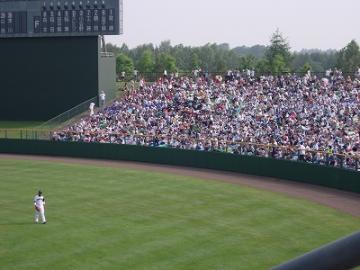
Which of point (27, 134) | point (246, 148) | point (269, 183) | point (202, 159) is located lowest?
point (269, 183)

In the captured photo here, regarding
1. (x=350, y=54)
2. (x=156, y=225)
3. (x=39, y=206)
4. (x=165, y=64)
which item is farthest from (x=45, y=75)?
(x=350, y=54)

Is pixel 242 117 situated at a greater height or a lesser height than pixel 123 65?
lesser

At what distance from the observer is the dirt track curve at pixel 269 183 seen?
24.5 metres

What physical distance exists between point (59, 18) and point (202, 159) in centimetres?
1783

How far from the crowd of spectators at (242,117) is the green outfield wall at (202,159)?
1.49 ft

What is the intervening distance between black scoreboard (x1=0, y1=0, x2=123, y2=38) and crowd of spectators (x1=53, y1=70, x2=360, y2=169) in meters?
6.02

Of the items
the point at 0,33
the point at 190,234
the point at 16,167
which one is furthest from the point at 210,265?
the point at 0,33

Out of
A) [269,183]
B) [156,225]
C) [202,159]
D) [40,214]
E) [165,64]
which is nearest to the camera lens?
[156,225]

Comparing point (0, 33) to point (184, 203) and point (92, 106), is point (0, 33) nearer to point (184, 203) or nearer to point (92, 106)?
point (92, 106)

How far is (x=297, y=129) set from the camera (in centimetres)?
3331

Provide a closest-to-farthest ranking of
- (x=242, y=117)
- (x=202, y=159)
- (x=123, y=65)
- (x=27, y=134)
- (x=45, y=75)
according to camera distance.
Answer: (x=202, y=159) < (x=242, y=117) < (x=27, y=134) < (x=45, y=75) < (x=123, y=65)

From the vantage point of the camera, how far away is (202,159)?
35.4 meters

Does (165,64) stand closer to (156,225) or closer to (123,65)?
(123,65)

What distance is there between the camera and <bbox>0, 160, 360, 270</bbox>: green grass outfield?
53.0ft
